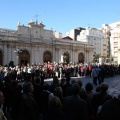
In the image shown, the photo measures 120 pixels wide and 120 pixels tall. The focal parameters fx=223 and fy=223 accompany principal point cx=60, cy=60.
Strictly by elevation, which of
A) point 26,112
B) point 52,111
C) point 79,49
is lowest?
point 26,112

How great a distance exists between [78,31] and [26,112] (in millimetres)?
82614

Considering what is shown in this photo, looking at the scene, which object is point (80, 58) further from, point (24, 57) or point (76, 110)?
point (76, 110)

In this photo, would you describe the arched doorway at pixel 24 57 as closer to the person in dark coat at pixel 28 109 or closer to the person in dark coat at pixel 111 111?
the person in dark coat at pixel 28 109

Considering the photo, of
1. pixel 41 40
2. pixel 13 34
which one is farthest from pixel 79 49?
pixel 13 34

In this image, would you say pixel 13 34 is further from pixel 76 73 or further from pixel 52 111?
pixel 52 111

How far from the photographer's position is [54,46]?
42.9 metres

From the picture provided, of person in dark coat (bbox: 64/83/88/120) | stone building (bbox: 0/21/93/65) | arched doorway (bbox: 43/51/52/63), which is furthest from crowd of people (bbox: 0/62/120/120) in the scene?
arched doorway (bbox: 43/51/52/63)

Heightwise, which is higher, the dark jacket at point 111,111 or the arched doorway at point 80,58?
the arched doorway at point 80,58

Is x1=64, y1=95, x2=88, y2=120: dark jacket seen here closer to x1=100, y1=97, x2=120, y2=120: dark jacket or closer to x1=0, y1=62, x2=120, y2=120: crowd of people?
x1=0, y1=62, x2=120, y2=120: crowd of people

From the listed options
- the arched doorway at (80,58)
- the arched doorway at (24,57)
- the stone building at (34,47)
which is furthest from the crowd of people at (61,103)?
the arched doorway at (80,58)

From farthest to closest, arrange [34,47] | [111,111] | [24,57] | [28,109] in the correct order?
[34,47] < [24,57] < [28,109] < [111,111]

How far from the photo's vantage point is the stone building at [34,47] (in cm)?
3625

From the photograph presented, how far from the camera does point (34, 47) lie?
1571 inches

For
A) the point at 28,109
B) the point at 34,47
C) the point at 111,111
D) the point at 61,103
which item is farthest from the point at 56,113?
the point at 34,47
